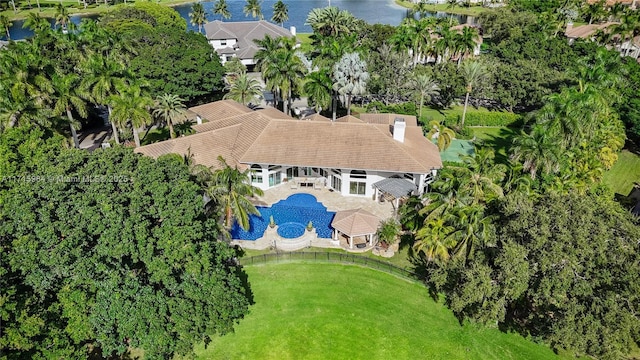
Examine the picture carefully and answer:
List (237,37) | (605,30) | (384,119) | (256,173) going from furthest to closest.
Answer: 1. (237,37)
2. (605,30)
3. (384,119)
4. (256,173)

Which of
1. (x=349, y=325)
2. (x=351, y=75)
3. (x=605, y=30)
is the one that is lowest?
(x=349, y=325)

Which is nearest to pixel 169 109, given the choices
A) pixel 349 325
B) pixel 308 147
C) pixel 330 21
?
pixel 308 147

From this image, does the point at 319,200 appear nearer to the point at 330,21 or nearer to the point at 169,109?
the point at 169,109

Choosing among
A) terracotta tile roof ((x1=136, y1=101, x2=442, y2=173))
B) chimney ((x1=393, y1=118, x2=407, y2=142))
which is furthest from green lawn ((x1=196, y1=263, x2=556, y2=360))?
chimney ((x1=393, y1=118, x2=407, y2=142))

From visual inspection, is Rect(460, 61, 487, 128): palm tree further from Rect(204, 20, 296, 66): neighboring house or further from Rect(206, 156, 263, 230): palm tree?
Rect(204, 20, 296, 66): neighboring house

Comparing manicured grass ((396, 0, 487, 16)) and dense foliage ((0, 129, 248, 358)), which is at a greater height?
manicured grass ((396, 0, 487, 16))

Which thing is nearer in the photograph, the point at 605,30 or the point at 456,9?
the point at 605,30
